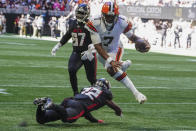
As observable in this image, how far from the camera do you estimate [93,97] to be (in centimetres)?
736

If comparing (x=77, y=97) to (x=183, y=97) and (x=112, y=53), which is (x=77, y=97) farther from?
(x=183, y=97)

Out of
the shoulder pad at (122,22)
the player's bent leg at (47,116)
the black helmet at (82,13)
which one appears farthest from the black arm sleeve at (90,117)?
the black helmet at (82,13)

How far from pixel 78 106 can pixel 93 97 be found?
269 mm

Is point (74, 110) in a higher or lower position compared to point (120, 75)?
lower

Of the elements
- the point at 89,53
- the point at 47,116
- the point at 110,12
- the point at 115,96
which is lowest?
the point at 115,96

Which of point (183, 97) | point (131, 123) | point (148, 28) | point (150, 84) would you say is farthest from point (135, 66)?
point (148, 28)

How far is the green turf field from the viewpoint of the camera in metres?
7.56

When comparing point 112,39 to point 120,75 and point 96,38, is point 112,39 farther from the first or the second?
point 120,75

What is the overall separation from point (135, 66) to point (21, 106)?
416 inches

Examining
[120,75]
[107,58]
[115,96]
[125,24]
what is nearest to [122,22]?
[125,24]

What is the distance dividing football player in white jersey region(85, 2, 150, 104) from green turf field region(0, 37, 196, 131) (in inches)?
27.2

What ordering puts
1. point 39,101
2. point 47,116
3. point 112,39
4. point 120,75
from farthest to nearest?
point 112,39 → point 120,75 → point 47,116 → point 39,101

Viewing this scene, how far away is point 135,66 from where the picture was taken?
63.2 ft

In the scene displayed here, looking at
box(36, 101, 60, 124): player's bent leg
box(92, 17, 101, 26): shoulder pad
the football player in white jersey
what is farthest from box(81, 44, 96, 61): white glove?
box(36, 101, 60, 124): player's bent leg
